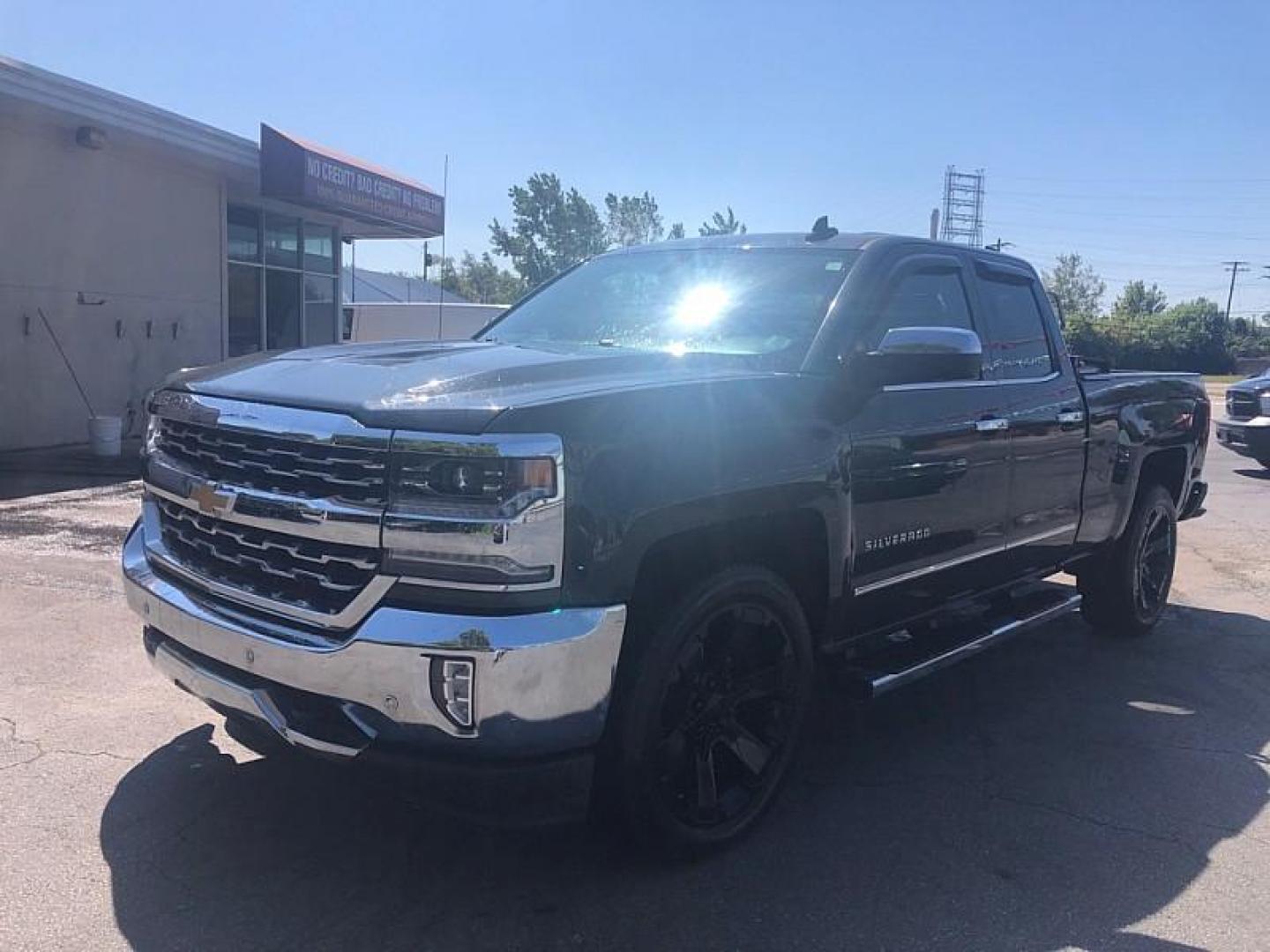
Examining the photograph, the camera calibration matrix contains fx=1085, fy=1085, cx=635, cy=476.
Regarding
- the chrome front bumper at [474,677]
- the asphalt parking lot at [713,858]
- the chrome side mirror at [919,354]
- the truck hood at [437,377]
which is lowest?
the asphalt parking lot at [713,858]

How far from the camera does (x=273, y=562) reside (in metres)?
3.07

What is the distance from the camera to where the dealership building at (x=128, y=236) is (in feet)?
41.4

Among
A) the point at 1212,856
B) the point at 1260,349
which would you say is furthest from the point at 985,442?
the point at 1260,349

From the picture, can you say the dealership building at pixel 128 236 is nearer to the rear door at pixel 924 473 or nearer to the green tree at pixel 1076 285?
the rear door at pixel 924 473

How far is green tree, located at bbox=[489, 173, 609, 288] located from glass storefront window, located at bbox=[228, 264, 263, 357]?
143ft

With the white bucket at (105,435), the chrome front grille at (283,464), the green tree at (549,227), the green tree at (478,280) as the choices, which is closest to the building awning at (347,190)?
the white bucket at (105,435)

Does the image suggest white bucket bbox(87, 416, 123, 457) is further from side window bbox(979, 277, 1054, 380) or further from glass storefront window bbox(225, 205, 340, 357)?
side window bbox(979, 277, 1054, 380)

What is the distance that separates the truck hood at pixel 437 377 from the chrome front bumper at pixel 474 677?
0.52m

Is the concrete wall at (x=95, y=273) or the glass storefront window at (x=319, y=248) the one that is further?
the glass storefront window at (x=319, y=248)

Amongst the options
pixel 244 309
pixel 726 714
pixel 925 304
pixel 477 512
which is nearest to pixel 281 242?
pixel 244 309

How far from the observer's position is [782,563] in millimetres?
3688

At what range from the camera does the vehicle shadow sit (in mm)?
3045

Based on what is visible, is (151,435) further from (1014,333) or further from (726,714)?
(1014,333)

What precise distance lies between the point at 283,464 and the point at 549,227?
199 feet
